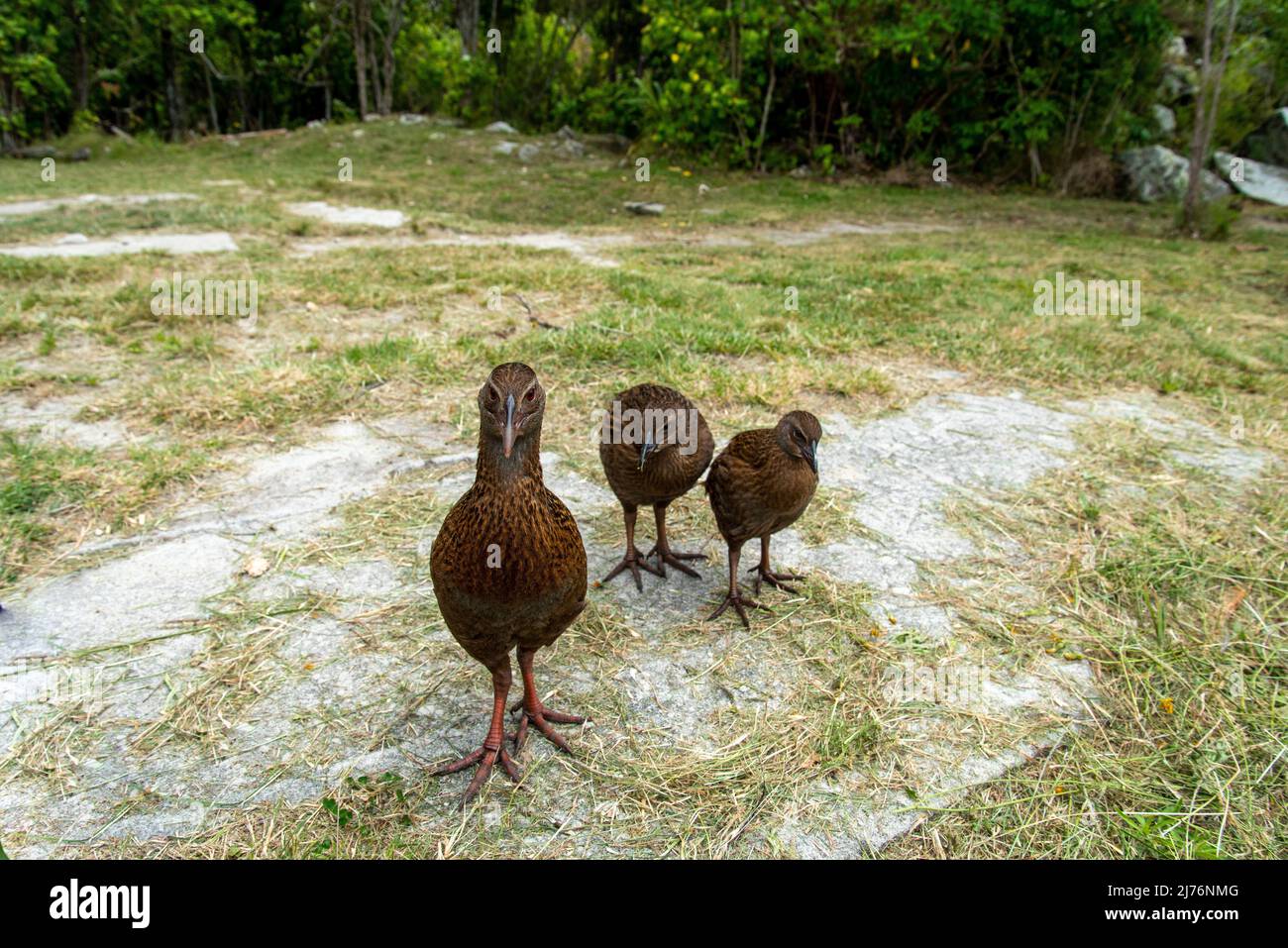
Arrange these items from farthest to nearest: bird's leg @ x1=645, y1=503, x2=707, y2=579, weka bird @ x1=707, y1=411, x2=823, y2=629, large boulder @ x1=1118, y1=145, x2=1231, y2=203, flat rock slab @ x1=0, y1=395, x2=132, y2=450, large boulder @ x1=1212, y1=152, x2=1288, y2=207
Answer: large boulder @ x1=1212, y1=152, x2=1288, y2=207 → large boulder @ x1=1118, y1=145, x2=1231, y2=203 → flat rock slab @ x1=0, y1=395, x2=132, y2=450 → bird's leg @ x1=645, y1=503, x2=707, y2=579 → weka bird @ x1=707, y1=411, x2=823, y2=629

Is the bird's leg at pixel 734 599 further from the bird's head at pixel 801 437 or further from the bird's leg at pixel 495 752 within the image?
the bird's leg at pixel 495 752

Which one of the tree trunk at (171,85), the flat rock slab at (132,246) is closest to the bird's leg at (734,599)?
the flat rock slab at (132,246)

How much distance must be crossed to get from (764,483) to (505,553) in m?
1.34

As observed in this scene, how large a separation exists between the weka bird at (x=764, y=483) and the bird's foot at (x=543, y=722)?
2.94 feet

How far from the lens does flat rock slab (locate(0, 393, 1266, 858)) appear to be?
240cm

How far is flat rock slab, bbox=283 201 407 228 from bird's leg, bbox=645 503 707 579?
8985mm

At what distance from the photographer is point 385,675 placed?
2.93 metres

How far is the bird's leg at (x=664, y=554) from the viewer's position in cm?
364

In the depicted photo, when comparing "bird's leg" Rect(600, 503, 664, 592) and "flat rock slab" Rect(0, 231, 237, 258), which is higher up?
"flat rock slab" Rect(0, 231, 237, 258)

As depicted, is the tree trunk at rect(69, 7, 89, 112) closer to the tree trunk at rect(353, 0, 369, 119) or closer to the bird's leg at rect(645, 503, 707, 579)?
the tree trunk at rect(353, 0, 369, 119)

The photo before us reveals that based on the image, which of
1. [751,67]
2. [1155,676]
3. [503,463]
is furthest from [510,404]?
[751,67]

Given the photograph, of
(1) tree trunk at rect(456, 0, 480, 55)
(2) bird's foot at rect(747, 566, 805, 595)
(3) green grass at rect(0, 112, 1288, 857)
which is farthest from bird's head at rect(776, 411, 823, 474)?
(1) tree trunk at rect(456, 0, 480, 55)

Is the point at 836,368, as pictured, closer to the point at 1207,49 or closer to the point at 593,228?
the point at 593,228

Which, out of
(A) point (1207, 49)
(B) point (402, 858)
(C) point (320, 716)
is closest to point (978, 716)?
(B) point (402, 858)
